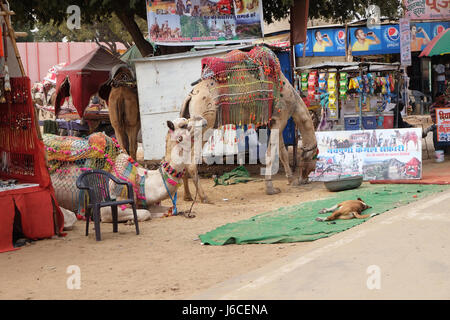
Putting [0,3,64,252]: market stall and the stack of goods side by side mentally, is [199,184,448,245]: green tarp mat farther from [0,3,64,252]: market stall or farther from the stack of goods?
the stack of goods

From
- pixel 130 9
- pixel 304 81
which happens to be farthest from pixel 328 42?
pixel 130 9

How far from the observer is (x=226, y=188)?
11.8m

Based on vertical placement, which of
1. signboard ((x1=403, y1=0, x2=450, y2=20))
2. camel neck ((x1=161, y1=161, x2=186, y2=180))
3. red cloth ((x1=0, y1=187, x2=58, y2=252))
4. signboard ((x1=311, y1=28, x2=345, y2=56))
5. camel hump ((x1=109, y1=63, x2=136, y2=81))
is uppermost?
signboard ((x1=403, y1=0, x2=450, y2=20))

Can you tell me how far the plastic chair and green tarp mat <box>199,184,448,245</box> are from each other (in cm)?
121

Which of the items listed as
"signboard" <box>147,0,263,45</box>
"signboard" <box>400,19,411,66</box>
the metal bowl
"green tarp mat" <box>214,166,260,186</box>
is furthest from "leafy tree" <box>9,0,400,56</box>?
the metal bowl

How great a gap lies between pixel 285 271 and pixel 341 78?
11547 millimetres

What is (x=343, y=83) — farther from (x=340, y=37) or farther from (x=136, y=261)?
(x=136, y=261)

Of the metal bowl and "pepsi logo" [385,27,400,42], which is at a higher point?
"pepsi logo" [385,27,400,42]

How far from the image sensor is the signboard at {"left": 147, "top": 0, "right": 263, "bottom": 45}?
43.6 ft

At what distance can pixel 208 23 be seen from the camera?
1332 centimetres

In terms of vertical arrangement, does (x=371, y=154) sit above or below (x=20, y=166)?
below

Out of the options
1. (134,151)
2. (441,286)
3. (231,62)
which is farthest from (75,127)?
(441,286)

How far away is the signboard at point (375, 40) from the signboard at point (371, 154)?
48.7 ft

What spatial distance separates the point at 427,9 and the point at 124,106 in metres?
15.7
